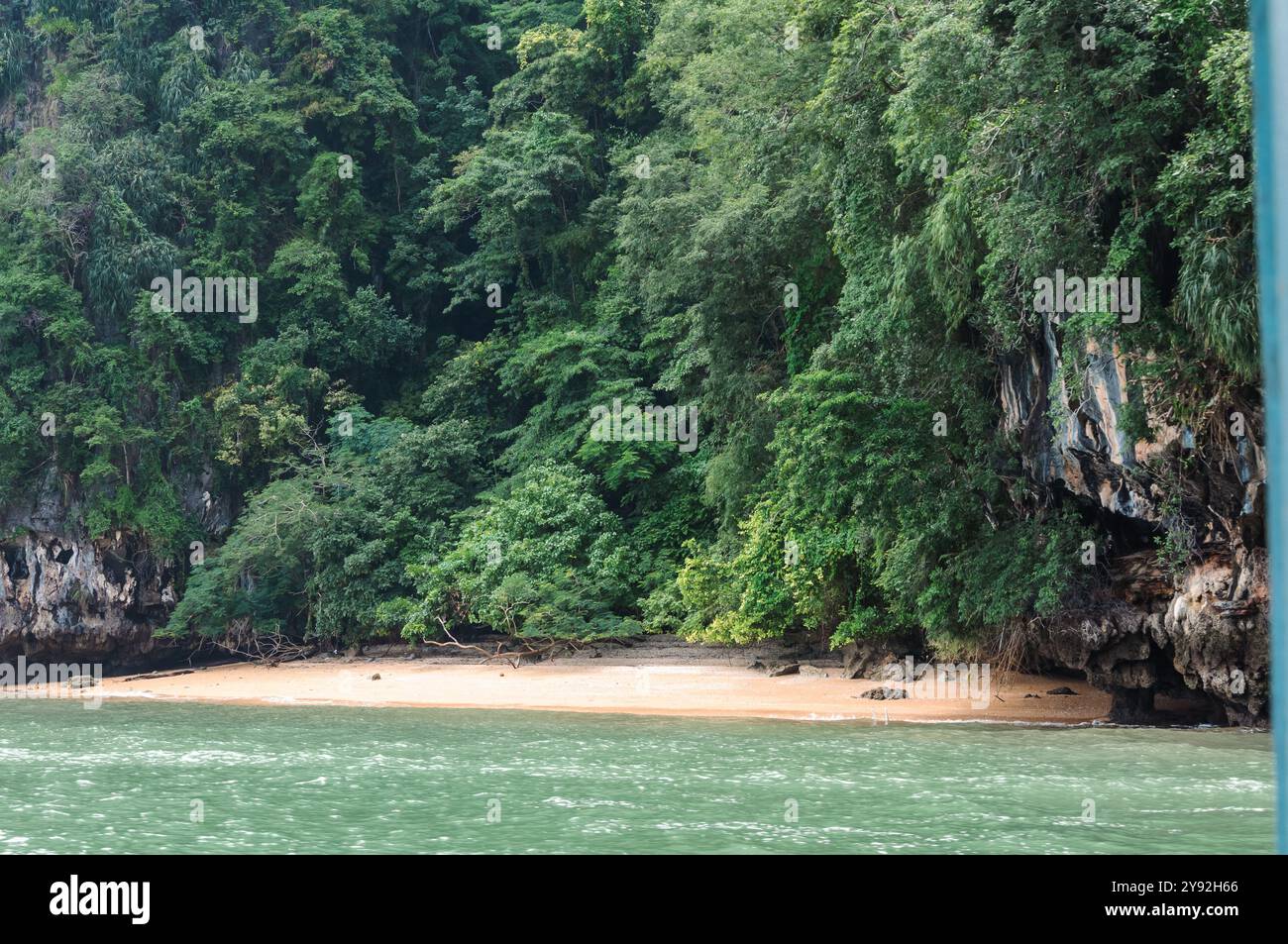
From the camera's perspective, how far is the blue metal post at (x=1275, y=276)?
5.01 ft

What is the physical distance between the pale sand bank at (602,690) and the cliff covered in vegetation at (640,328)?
84cm

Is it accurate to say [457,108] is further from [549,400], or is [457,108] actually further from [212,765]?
[212,765]

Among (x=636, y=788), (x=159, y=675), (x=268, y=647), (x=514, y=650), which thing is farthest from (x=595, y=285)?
(x=636, y=788)

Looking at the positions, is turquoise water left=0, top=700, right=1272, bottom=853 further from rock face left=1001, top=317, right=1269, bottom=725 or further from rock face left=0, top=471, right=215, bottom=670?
rock face left=0, top=471, right=215, bottom=670

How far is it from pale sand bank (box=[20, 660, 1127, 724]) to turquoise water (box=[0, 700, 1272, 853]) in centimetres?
126

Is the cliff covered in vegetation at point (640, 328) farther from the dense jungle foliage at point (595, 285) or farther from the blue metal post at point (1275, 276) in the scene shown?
the blue metal post at point (1275, 276)

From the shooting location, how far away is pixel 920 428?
1672 centimetres

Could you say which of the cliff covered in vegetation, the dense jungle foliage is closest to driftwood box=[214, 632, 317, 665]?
the cliff covered in vegetation

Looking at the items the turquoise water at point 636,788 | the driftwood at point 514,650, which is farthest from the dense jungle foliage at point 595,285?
the turquoise water at point 636,788

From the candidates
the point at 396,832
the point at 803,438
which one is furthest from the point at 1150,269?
the point at 396,832

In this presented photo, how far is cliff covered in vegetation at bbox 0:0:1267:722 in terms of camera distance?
1351 cm

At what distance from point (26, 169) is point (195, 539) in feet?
31.0

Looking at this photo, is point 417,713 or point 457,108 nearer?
point 417,713

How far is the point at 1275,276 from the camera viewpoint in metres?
1.57
